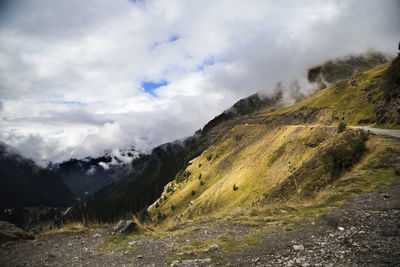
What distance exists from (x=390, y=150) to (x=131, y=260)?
2420 centimetres

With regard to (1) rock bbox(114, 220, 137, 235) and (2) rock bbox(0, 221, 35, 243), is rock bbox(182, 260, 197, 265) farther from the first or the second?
(2) rock bbox(0, 221, 35, 243)

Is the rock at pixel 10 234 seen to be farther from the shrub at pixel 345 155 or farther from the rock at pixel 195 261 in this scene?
the shrub at pixel 345 155

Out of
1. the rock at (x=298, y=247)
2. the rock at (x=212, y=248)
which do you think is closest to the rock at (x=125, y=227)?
the rock at (x=212, y=248)

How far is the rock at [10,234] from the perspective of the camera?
1235 cm

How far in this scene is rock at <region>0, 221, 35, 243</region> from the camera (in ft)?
40.5

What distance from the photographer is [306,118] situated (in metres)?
87.2

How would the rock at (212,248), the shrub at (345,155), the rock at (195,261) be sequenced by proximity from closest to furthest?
1. the rock at (195,261)
2. the rock at (212,248)
3. the shrub at (345,155)

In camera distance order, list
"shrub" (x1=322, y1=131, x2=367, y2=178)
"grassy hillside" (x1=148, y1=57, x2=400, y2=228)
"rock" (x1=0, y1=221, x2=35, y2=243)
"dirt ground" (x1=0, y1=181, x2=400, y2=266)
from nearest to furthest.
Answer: "dirt ground" (x1=0, y1=181, x2=400, y2=266) → "rock" (x1=0, y1=221, x2=35, y2=243) → "grassy hillside" (x1=148, y1=57, x2=400, y2=228) → "shrub" (x1=322, y1=131, x2=367, y2=178)

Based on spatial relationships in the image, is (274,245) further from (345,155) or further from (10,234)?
(345,155)

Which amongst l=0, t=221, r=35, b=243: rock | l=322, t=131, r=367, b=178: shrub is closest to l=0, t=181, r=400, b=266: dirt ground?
l=0, t=221, r=35, b=243: rock

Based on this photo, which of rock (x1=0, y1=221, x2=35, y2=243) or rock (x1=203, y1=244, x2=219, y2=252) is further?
rock (x1=0, y1=221, x2=35, y2=243)

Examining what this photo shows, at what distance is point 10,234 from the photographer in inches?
495

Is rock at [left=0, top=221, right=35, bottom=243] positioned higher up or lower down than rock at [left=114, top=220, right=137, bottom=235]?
higher up

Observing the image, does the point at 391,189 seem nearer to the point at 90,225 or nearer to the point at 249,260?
the point at 249,260
